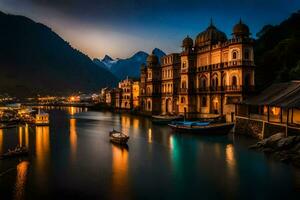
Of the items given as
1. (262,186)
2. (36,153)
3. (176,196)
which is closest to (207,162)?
(262,186)

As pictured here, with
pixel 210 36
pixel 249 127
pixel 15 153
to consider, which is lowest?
pixel 15 153

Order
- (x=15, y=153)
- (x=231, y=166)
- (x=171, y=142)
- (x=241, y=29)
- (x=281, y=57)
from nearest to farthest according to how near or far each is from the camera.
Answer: (x=231, y=166)
(x=15, y=153)
(x=171, y=142)
(x=241, y=29)
(x=281, y=57)

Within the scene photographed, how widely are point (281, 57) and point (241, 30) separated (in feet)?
63.1

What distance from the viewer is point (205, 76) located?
3157 inches

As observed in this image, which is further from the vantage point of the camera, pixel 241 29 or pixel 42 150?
pixel 241 29

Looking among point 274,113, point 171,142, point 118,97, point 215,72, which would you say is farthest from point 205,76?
point 118,97

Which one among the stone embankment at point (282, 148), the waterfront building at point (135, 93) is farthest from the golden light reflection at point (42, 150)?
the waterfront building at point (135, 93)

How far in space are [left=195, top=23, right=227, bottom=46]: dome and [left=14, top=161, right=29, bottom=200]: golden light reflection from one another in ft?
185

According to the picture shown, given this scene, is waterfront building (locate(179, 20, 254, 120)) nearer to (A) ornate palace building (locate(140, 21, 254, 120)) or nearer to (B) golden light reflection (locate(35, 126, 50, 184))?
(A) ornate palace building (locate(140, 21, 254, 120))

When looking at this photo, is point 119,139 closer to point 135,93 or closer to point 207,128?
point 207,128

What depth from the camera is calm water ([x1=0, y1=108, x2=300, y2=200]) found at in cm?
2952

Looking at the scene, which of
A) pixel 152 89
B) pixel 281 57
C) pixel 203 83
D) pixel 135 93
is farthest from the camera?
pixel 135 93

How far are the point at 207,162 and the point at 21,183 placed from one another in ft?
67.6

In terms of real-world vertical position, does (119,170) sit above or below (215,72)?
below
